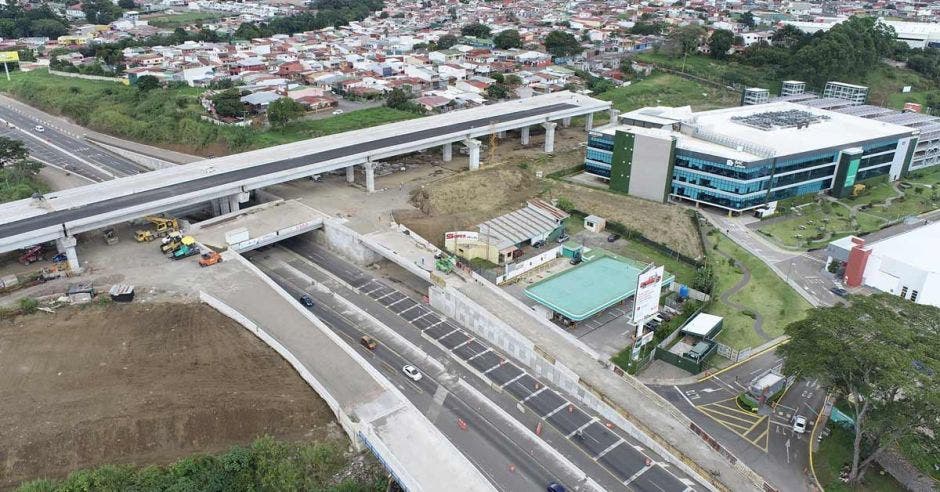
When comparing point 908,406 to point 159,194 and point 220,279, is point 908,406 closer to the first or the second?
point 220,279

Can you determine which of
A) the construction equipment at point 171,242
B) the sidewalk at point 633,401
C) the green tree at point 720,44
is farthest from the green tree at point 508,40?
the sidewalk at point 633,401

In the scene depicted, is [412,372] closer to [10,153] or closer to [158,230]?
[158,230]

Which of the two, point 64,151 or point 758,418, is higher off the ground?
point 64,151

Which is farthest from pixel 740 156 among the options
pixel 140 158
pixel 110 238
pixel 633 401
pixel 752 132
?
pixel 140 158

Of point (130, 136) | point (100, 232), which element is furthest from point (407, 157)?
point (130, 136)

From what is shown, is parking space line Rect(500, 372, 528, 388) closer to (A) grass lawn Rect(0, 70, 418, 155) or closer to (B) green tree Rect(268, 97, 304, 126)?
(A) grass lawn Rect(0, 70, 418, 155)

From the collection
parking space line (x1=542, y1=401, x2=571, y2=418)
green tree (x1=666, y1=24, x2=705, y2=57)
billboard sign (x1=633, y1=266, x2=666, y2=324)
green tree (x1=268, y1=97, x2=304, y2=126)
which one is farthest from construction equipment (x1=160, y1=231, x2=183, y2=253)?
green tree (x1=666, y1=24, x2=705, y2=57)
